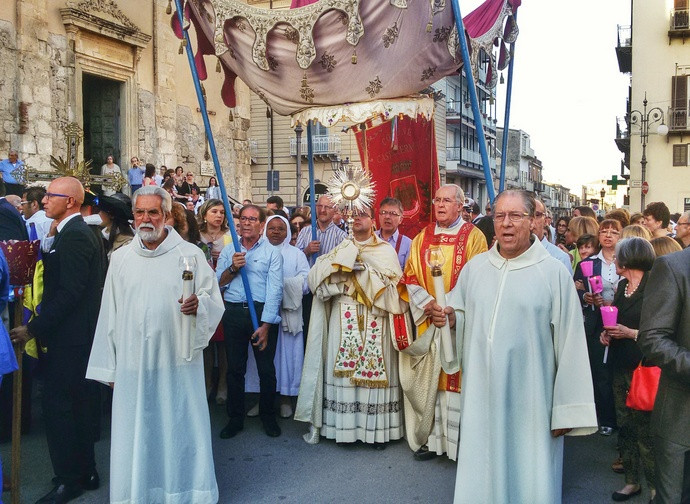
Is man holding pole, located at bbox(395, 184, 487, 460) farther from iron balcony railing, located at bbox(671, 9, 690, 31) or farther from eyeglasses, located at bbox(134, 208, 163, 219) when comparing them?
iron balcony railing, located at bbox(671, 9, 690, 31)

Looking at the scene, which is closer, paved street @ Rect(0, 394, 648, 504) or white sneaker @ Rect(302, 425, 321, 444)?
paved street @ Rect(0, 394, 648, 504)

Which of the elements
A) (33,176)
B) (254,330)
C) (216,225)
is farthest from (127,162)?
(254,330)

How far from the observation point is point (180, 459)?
405 cm

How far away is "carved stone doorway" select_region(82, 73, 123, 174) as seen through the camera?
61.6 ft

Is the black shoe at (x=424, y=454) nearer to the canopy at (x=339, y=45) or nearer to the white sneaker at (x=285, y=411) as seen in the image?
the white sneaker at (x=285, y=411)

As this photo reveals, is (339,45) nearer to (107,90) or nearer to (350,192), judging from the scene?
(350,192)

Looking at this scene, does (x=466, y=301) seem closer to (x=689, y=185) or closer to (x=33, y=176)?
(x=33, y=176)

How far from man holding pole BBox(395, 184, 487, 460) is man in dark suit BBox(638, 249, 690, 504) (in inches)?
85.9

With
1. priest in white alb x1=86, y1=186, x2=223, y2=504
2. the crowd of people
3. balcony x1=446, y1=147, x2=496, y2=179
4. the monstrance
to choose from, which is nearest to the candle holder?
the crowd of people

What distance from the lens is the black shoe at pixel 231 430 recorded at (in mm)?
5559

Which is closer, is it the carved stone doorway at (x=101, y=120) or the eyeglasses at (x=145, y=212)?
→ the eyeglasses at (x=145, y=212)

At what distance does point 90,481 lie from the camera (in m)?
4.45

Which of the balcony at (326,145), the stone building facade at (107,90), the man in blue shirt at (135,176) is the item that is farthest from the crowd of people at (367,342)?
the balcony at (326,145)

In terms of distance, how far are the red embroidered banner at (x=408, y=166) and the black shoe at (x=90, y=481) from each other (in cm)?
441
